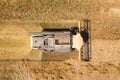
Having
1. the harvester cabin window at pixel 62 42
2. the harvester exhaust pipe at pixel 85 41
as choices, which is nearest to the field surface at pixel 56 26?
the harvester exhaust pipe at pixel 85 41

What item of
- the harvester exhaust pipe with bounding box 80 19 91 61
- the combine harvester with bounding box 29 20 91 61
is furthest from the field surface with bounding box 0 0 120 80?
the combine harvester with bounding box 29 20 91 61

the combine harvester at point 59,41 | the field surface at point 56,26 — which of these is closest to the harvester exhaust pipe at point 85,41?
the combine harvester at point 59,41

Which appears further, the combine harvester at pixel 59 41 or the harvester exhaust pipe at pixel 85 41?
the harvester exhaust pipe at pixel 85 41

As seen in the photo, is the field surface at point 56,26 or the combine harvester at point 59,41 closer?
the combine harvester at point 59,41

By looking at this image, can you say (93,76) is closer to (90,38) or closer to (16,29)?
(90,38)

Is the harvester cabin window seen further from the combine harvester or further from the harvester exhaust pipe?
the harvester exhaust pipe

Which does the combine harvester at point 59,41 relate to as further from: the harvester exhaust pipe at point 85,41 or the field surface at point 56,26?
the field surface at point 56,26

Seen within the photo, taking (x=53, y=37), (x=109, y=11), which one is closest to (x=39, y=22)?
(x=53, y=37)

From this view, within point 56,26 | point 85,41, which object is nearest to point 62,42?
point 56,26

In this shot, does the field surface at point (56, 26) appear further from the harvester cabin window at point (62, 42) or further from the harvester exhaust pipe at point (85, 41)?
the harvester cabin window at point (62, 42)
